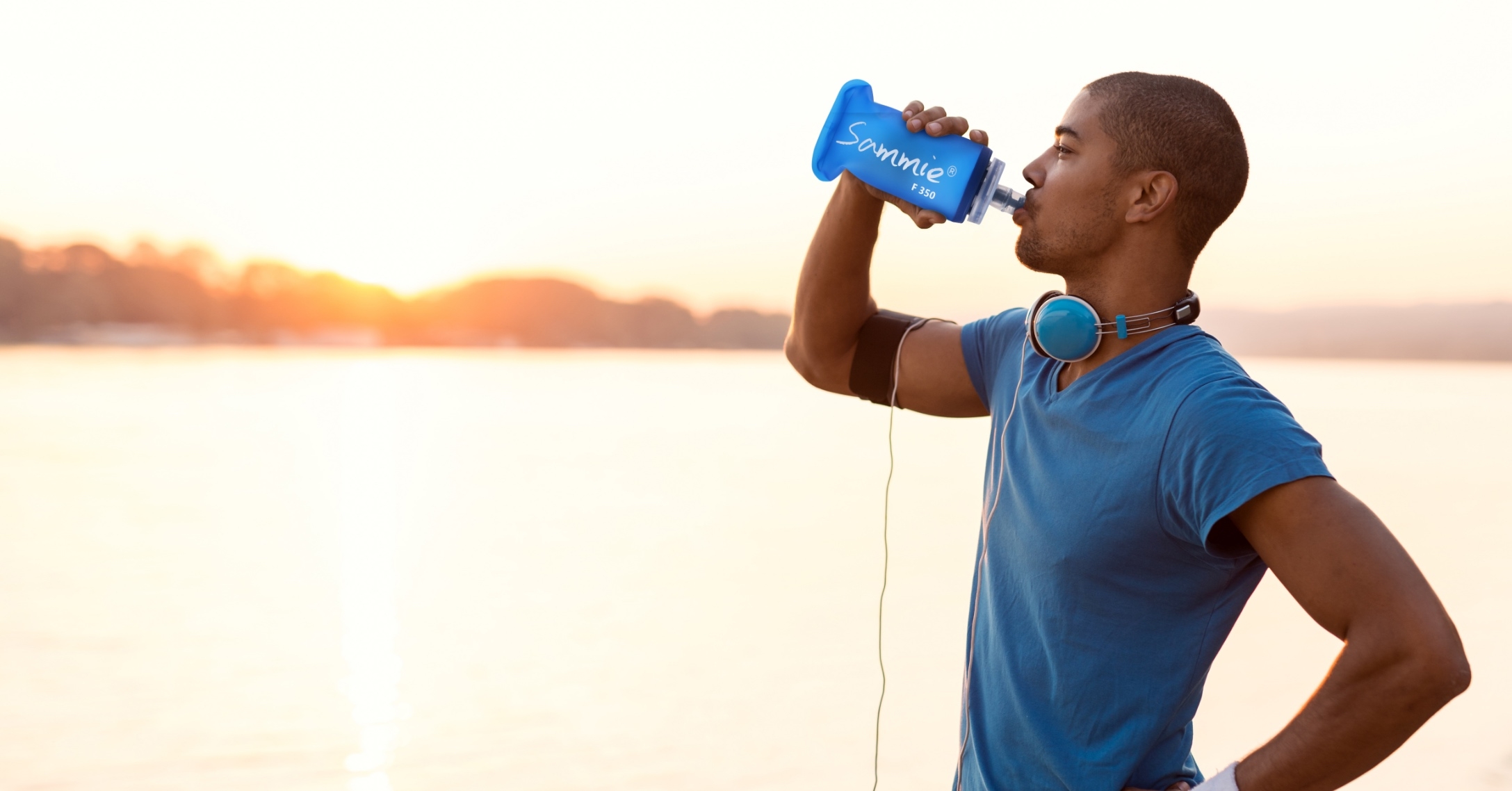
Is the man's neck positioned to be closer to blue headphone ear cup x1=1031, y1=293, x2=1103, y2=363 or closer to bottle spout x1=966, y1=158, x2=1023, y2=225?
blue headphone ear cup x1=1031, y1=293, x2=1103, y2=363

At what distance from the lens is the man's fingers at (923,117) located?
1563 millimetres

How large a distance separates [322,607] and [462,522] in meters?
2.85

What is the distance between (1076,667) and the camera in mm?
1314

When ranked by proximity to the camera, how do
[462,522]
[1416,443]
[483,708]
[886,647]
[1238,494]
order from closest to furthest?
[1238,494] → [483,708] → [886,647] → [462,522] → [1416,443]

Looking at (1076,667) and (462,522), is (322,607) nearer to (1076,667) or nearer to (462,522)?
(462,522)

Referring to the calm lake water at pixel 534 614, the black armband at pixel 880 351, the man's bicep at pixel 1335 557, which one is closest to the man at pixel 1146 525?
the man's bicep at pixel 1335 557

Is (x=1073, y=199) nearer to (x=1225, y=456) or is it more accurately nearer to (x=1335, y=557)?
(x=1225, y=456)

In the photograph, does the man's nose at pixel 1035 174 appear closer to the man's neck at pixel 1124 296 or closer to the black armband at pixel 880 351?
the man's neck at pixel 1124 296

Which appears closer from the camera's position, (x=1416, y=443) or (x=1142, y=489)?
(x=1142, y=489)

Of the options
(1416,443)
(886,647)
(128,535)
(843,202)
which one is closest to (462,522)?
(128,535)

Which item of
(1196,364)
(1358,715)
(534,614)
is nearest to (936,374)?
(1196,364)

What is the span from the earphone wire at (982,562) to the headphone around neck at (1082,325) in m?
0.10

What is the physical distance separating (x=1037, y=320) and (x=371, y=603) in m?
6.12

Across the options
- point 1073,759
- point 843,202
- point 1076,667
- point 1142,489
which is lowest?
point 1073,759
